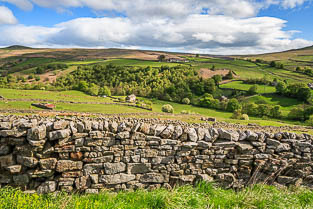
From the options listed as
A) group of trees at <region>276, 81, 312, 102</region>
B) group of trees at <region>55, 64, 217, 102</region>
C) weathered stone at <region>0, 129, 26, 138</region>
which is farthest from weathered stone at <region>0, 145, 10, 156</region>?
group of trees at <region>276, 81, 312, 102</region>

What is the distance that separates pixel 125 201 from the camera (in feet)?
14.1

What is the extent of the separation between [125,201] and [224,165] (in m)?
3.30

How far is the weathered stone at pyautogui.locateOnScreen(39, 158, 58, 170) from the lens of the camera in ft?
15.9

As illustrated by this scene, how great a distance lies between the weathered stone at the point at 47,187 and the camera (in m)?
4.80

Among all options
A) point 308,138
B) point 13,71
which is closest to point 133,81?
point 13,71

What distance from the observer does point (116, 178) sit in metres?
5.25

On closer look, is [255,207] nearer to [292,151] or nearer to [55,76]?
[292,151]

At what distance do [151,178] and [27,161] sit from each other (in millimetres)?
3382

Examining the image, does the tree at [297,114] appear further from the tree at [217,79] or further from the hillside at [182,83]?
the tree at [217,79]

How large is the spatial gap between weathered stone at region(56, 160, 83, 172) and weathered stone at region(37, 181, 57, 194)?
39cm

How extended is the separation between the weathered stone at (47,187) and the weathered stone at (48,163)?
400 mm

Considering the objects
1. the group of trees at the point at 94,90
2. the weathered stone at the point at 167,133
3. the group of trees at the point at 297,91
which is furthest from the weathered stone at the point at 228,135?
the group of trees at the point at 297,91

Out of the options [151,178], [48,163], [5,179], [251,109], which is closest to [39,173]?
[48,163]

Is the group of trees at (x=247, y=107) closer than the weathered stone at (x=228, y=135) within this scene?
No
